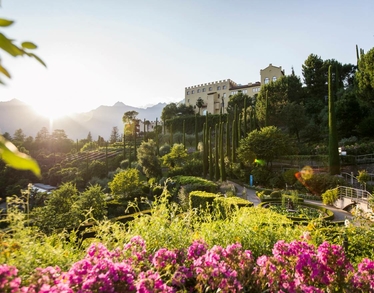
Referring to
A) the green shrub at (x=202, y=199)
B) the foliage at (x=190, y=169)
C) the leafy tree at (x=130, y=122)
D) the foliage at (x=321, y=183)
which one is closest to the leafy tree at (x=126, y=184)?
the green shrub at (x=202, y=199)

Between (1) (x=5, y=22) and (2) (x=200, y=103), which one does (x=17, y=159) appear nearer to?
(1) (x=5, y=22)

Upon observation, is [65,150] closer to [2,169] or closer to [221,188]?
[2,169]

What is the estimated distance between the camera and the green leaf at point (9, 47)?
0.75 metres

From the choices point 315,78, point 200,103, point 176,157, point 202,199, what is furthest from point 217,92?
point 202,199

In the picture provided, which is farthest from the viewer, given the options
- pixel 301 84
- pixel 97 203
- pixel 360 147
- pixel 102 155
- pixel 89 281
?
pixel 102 155

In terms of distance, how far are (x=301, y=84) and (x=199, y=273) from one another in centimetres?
4110

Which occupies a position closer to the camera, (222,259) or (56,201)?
(222,259)

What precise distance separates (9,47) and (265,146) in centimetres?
2326

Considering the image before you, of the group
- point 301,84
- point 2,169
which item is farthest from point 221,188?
point 2,169

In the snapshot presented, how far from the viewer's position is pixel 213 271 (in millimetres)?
2574

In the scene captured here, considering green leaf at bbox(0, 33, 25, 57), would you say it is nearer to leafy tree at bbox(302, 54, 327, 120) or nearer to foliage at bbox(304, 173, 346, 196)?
foliage at bbox(304, 173, 346, 196)

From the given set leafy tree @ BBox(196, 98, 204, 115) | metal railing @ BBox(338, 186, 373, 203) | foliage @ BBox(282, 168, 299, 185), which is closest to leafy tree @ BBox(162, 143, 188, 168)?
foliage @ BBox(282, 168, 299, 185)

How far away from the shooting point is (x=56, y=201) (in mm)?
12828

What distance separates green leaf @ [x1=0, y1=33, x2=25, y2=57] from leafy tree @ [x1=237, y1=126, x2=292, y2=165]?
23.1m
